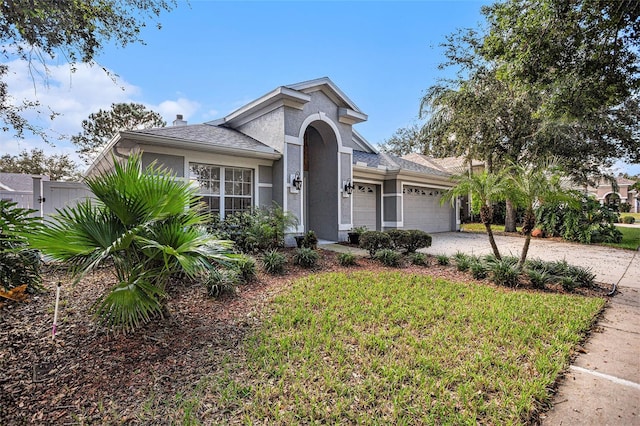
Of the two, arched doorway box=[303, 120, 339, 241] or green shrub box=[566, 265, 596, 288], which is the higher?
arched doorway box=[303, 120, 339, 241]

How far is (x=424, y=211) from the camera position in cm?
1533

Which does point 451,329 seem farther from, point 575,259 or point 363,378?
point 575,259

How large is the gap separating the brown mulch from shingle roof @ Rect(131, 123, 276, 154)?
4.59 m

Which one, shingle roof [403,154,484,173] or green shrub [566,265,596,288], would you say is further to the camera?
shingle roof [403,154,484,173]

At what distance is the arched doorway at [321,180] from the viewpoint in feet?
35.7

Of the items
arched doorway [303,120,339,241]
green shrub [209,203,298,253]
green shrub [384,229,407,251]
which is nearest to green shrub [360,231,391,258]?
green shrub [384,229,407,251]

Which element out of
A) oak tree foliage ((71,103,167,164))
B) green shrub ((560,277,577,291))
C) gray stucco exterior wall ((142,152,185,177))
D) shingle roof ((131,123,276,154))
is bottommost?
green shrub ((560,277,577,291))

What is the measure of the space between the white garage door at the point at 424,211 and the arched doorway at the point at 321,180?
4.51 metres

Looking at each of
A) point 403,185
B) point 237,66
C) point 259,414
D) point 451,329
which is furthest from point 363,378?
point 403,185

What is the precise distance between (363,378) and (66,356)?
320 centimetres

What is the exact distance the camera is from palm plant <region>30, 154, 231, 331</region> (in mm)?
3160

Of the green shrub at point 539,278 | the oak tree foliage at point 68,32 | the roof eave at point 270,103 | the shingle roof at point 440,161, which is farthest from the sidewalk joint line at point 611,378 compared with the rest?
the shingle roof at point 440,161

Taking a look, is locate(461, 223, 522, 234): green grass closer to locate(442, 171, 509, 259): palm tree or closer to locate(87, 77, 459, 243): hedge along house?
locate(87, 77, 459, 243): hedge along house

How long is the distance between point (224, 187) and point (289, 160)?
2.15m
